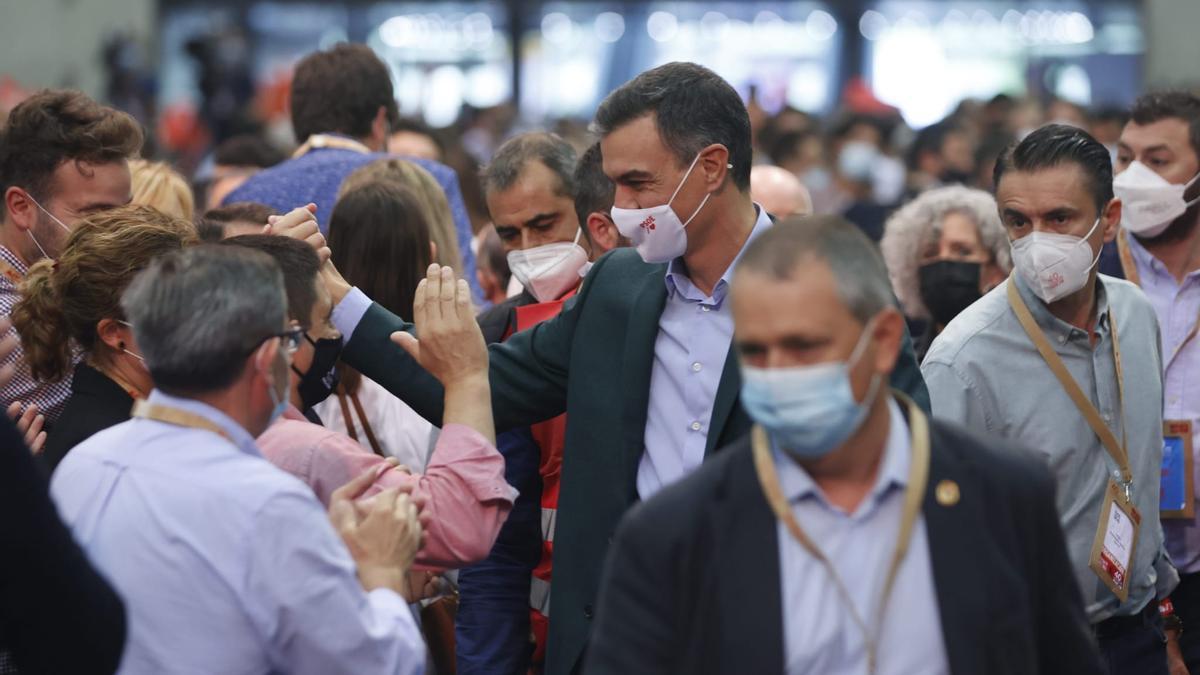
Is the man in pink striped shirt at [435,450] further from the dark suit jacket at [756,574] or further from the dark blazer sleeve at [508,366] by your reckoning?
the dark suit jacket at [756,574]

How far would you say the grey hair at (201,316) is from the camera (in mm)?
2900

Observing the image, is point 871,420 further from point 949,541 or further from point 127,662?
point 127,662

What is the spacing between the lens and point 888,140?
16.1 meters

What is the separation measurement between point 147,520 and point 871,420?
1.28 meters

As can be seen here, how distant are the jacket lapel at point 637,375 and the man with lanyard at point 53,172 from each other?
1.79 metres

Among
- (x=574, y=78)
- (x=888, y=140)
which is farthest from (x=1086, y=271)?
(x=574, y=78)

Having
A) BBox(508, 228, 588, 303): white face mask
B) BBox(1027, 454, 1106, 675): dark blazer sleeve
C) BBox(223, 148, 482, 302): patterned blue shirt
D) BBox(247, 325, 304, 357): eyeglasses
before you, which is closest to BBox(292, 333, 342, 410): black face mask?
BBox(247, 325, 304, 357): eyeglasses

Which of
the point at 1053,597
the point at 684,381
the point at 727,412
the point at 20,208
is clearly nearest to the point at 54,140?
the point at 20,208

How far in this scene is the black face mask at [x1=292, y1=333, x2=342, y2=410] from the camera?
3.72 meters

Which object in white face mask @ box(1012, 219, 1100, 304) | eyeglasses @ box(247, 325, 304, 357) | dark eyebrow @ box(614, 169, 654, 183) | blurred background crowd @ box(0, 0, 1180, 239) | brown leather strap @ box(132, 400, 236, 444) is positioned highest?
dark eyebrow @ box(614, 169, 654, 183)

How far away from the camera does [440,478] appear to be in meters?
3.52

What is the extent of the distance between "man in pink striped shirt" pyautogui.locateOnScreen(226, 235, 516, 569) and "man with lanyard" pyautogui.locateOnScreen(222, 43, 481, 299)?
237 cm

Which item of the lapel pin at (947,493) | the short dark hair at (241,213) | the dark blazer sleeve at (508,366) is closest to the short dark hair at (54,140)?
the short dark hair at (241,213)

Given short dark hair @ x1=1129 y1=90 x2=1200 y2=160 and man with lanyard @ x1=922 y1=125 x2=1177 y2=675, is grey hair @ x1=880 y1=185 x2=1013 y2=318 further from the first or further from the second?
man with lanyard @ x1=922 y1=125 x2=1177 y2=675
